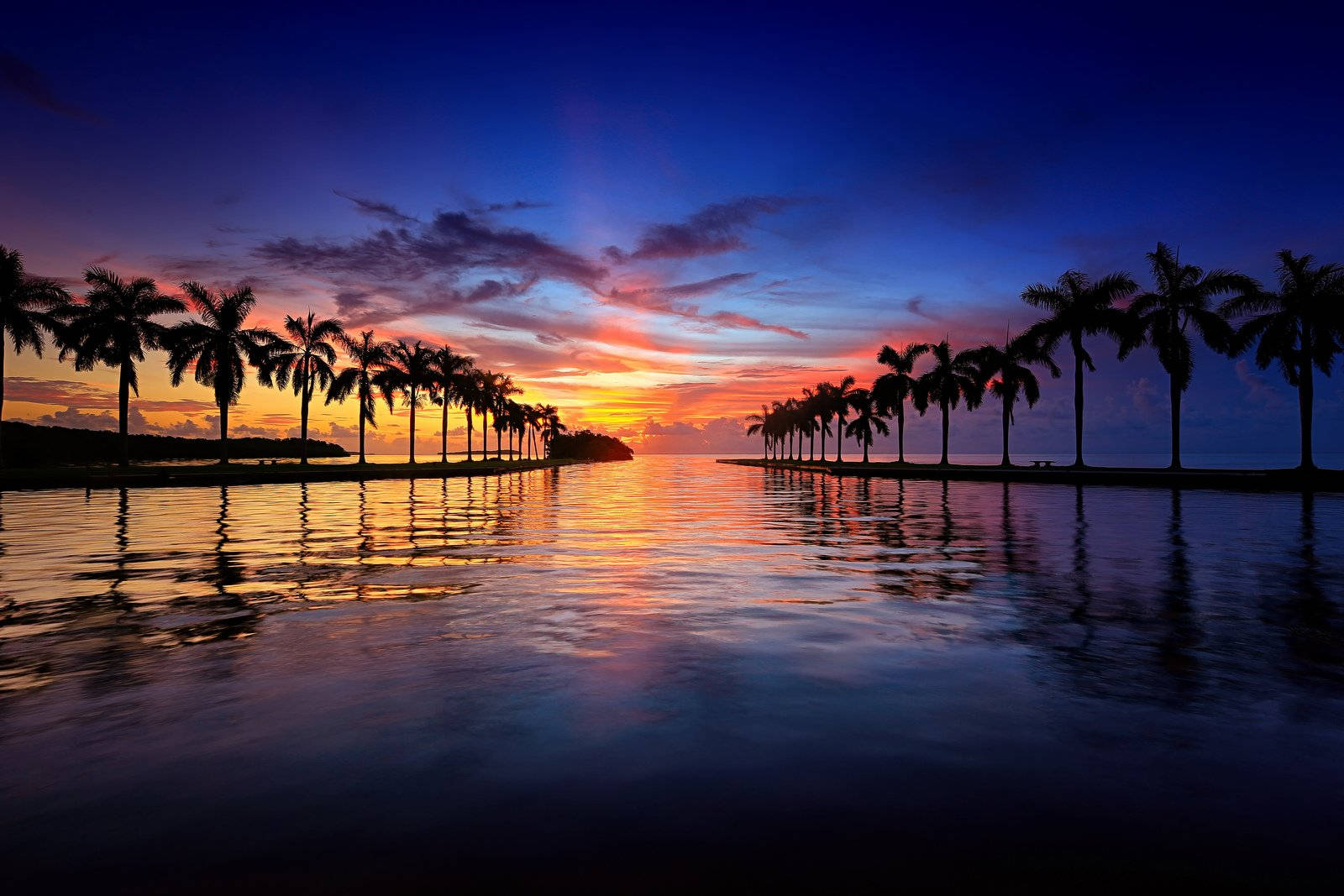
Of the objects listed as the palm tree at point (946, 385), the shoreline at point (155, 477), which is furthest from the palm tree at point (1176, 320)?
the shoreline at point (155, 477)

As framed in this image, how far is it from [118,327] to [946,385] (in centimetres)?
6728

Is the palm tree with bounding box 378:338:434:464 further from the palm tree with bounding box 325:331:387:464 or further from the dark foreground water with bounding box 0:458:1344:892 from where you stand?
the dark foreground water with bounding box 0:458:1344:892

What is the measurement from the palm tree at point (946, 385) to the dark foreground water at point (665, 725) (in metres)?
57.1

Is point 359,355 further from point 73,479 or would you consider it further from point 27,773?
point 27,773

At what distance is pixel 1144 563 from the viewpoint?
1198cm

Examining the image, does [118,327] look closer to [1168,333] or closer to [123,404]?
[123,404]

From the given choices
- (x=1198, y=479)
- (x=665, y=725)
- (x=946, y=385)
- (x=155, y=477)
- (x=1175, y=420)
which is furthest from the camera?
(x=946, y=385)

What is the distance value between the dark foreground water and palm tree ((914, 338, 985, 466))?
57.1 metres

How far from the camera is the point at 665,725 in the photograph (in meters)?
4.79

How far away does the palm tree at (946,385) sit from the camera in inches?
2594

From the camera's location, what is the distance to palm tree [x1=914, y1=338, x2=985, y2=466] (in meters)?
65.9

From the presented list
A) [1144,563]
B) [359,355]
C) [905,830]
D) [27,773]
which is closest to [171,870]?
[27,773]

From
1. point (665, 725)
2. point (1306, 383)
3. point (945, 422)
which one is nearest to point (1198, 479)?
point (1306, 383)

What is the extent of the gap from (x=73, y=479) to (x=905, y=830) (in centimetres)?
4781
